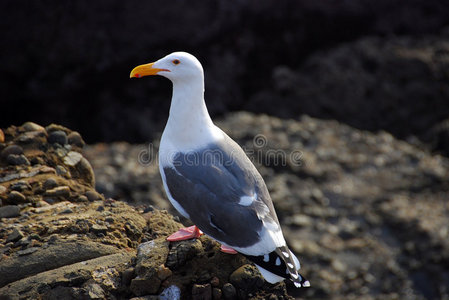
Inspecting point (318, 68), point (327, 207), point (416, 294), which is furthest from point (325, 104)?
point (416, 294)

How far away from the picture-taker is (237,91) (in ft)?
39.2

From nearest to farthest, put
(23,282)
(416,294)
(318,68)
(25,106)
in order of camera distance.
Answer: (23,282) < (416,294) < (25,106) < (318,68)

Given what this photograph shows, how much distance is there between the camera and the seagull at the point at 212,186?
4.21 meters

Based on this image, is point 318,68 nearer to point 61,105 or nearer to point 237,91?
point 237,91

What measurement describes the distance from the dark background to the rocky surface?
5.94 m

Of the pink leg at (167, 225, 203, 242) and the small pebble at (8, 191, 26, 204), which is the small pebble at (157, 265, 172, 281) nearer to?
the pink leg at (167, 225, 203, 242)

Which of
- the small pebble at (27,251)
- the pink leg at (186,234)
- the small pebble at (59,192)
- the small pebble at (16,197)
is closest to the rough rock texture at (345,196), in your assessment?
the small pebble at (59,192)

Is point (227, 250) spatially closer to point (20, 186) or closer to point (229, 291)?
point (229, 291)

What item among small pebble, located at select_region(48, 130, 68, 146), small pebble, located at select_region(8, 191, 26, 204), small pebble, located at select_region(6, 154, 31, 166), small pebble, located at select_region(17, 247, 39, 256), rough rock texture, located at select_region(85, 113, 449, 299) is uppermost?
rough rock texture, located at select_region(85, 113, 449, 299)

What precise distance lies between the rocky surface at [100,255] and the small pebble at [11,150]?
1.14ft

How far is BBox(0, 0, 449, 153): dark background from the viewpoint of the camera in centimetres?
1129

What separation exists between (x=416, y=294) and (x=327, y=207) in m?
1.92

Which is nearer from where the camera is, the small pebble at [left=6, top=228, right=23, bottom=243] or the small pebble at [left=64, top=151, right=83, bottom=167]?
the small pebble at [left=6, top=228, right=23, bottom=243]

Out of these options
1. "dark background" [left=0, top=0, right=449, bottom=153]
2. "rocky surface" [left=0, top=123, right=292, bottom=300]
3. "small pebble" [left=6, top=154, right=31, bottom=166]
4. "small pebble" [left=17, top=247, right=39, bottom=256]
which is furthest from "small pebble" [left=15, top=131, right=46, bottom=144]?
"dark background" [left=0, top=0, right=449, bottom=153]
